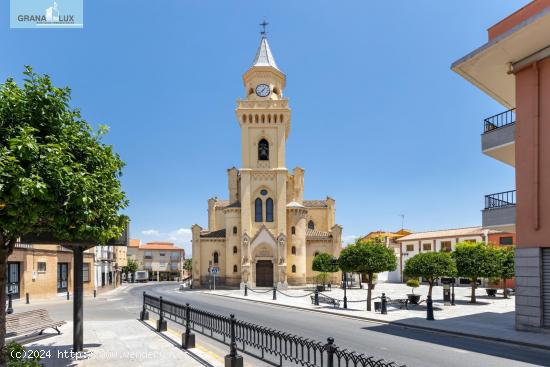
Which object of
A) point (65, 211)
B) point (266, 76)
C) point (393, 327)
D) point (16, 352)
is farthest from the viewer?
point (266, 76)

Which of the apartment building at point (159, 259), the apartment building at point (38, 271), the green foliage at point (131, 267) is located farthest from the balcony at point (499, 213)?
the apartment building at point (159, 259)

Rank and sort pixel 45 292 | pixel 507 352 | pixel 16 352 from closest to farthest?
pixel 16 352
pixel 507 352
pixel 45 292

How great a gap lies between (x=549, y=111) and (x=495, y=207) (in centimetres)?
394

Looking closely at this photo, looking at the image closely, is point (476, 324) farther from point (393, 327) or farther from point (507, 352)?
point (507, 352)

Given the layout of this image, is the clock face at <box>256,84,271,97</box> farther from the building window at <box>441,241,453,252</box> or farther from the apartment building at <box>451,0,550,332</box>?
the apartment building at <box>451,0,550,332</box>

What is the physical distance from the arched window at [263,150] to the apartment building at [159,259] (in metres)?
48.9

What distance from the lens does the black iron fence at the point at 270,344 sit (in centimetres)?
569

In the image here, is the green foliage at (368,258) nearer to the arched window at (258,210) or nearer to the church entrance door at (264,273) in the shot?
the church entrance door at (264,273)

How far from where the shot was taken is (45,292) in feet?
99.6

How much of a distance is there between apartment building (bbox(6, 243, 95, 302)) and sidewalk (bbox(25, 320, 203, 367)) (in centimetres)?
1627

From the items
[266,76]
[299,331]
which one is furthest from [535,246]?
[266,76]

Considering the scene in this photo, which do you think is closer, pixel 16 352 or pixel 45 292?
pixel 16 352

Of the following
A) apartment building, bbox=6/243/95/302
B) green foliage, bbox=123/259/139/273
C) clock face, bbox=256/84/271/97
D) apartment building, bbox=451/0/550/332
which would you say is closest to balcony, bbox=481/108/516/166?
apartment building, bbox=451/0/550/332

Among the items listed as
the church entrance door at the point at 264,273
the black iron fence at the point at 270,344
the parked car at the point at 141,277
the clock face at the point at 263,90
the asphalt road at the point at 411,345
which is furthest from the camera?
the parked car at the point at 141,277
